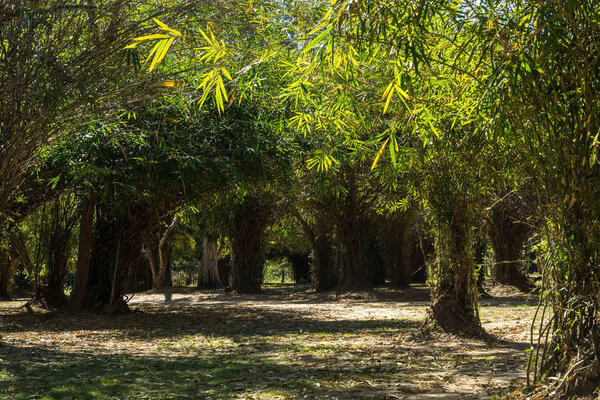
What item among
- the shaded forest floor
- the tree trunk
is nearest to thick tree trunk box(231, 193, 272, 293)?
the tree trunk

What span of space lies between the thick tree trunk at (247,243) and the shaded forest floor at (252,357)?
23.2 ft

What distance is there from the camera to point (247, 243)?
18.7m

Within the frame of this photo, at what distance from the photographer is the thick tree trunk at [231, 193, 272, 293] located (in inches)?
727

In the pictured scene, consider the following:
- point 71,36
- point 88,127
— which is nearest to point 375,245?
point 88,127

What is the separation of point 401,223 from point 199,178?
1152cm

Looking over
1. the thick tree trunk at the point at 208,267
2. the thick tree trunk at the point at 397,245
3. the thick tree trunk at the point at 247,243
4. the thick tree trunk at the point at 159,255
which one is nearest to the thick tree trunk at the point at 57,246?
the thick tree trunk at the point at 247,243

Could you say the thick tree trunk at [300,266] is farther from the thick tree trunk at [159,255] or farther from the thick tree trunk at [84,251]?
the thick tree trunk at [84,251]

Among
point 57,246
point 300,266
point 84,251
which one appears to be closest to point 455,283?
point 84,251

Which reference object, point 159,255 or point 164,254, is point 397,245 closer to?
point 159,255

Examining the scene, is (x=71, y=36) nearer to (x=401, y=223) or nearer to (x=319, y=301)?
(x=319, y=301)

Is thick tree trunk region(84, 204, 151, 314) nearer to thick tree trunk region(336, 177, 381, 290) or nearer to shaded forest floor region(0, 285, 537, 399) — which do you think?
shaded forest floor region(0, 285, 537, 399)

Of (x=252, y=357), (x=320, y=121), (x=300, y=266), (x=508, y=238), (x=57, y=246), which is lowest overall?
(x=252, y=357)

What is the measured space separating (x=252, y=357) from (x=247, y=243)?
12.2 metres

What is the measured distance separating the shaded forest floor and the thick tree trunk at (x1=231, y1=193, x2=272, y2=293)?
23.2ft
